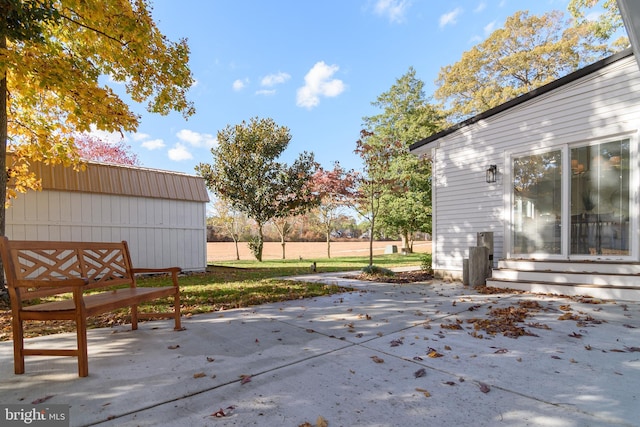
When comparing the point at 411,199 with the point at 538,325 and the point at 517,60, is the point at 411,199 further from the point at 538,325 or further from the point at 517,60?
the point at 538,325

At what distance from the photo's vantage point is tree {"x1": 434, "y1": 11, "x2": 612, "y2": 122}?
52.2ft

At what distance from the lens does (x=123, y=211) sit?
336 inches

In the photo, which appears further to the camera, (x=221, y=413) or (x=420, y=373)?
(x=420, y=373)

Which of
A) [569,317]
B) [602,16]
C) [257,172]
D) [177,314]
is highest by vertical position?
[602,16]

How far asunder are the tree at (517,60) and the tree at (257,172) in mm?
11643

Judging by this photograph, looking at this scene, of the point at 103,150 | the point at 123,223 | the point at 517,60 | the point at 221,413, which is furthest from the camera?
the point at 103,150

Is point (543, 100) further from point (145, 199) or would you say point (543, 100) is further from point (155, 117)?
point (145, 199)

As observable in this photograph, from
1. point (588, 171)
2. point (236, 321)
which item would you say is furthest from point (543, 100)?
point (236, 321)

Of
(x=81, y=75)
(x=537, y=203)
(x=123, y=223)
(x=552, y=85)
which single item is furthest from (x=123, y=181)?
(x=552, y=85)

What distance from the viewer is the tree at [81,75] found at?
4723 mm

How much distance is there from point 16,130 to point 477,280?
1022cm

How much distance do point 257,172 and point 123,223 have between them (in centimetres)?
668

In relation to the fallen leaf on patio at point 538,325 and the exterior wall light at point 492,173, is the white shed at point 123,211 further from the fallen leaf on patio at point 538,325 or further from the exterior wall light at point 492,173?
the fallen leaf on patio at point 538,325

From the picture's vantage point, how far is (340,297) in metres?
5.42
